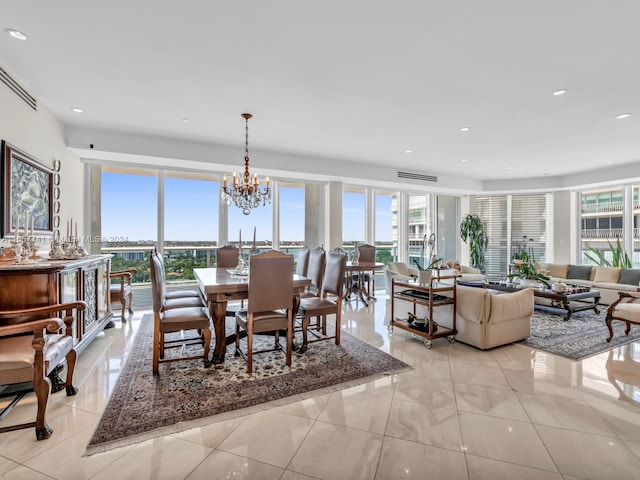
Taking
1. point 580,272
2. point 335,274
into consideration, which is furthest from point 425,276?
point 580,272

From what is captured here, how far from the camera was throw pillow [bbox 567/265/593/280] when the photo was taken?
21.3ft

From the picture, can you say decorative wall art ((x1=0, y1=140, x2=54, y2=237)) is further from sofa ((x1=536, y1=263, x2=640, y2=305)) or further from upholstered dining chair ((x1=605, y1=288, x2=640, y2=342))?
sofa ((x1=536, y1=263, x2=640, y2=305))

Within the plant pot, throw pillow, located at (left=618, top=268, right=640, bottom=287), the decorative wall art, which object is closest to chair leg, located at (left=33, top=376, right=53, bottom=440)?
the decorative wall art

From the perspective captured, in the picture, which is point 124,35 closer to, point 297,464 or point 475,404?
point 297,464

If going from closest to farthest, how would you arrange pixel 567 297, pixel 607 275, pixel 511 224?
pixel 567 297
pixel 607 275
pixel 511 224

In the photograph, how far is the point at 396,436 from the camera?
200 centimetres

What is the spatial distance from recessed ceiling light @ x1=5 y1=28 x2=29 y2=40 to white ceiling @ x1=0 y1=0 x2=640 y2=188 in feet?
0.16

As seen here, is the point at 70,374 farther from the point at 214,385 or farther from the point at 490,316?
the point at 490,316

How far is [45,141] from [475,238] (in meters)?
8.85

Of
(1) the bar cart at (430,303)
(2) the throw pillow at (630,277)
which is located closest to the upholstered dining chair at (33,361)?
(1) the bar cart at (430,303)

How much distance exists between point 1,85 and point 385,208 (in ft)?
22.4

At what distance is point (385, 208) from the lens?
803cm

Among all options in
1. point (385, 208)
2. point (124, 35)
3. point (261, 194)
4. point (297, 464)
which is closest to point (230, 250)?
point (261, 194)

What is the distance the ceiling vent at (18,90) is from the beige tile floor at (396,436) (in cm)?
271
